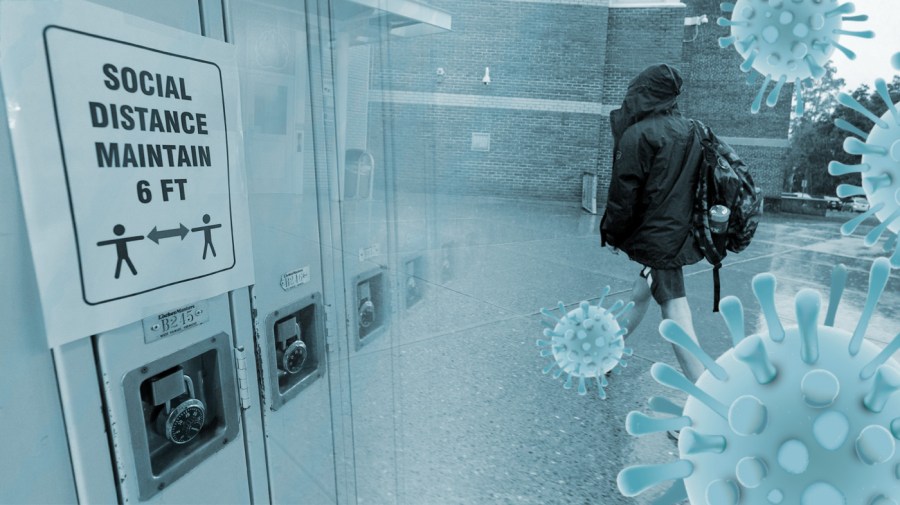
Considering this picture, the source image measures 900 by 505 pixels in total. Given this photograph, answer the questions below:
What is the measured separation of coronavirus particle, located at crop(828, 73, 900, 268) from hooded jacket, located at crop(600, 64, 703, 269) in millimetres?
1894

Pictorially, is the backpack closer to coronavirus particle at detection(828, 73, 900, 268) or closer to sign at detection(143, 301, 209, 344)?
coronavirus particle at detection(828, 73, 900, 268)

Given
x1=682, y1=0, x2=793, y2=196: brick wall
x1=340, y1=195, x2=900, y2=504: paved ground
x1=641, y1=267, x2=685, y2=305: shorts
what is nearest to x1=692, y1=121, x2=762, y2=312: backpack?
x1=641, y1=267, x2=685, y2=305: shorts

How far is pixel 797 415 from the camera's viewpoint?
478 millimetres

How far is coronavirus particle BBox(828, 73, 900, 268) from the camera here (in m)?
0.65

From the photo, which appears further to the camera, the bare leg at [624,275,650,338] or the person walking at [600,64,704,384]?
the bare leg at [624,275,650,338]

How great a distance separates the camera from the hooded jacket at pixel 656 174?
2.50 m

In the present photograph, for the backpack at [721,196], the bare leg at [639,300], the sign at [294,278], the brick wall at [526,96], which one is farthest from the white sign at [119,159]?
the brick wall at [526,96]

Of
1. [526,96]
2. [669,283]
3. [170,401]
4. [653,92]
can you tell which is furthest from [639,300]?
[526,96]

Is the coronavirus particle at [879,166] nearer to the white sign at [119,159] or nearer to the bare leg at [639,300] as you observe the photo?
the white sign at [119,159]

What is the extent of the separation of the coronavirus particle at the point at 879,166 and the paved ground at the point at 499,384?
1092 millimetres

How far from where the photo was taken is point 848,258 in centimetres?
726

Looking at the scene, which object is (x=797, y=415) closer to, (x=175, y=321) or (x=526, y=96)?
(x=175, y=321)

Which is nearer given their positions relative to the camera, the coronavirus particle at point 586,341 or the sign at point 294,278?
the sign at point 294,278

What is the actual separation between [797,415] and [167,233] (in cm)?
86
